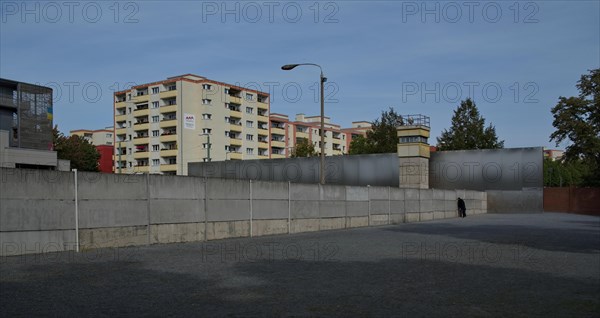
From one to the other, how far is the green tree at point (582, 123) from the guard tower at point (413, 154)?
40.1ft

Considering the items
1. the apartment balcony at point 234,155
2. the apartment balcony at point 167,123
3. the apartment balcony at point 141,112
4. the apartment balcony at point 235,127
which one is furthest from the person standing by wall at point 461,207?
the apartment balcony at point 141,112

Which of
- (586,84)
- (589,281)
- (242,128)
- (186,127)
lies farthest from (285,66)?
(242,128)

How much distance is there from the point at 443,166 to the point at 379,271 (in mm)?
38446

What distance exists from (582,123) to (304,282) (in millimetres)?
44210

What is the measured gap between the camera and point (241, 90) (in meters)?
115

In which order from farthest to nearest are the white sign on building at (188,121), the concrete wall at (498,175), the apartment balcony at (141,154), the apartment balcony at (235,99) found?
the apartment balcony at (235,99), the apartment balcony at (141,154), the white sign on building at (188,121), the concrete wall at (498,175)

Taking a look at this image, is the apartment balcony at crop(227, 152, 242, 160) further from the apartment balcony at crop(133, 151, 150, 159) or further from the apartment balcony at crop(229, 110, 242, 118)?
the apartment balcony at crop(133, 151, 150, 159)

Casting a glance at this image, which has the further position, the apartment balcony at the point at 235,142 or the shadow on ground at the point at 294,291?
the apartment balcony at the point at 235,142

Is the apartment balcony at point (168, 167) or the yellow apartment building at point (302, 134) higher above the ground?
the yellow apartment building at point (302, 134)

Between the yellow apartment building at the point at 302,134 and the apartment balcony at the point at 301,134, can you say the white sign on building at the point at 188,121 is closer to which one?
the yellow apartment building at the point at 302,134

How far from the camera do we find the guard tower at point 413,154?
146 ft

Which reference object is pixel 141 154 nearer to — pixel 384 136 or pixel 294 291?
pixel 384 136

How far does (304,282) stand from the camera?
942cm

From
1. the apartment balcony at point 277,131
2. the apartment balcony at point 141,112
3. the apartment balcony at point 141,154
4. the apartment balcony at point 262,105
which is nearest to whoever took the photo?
the apartment balcony at point 141,154
